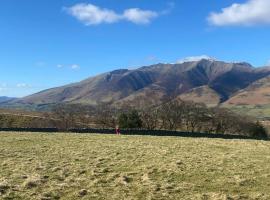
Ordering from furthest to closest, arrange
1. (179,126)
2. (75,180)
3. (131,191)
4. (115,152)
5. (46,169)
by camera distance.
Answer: (179,126) → (115,152) → (46,169) → (75,180) → (131,191)

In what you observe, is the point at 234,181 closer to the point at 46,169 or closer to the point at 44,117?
the point at 46,169

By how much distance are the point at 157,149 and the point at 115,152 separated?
3716mm

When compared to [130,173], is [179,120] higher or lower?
higher

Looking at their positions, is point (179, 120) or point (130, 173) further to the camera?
point (179, 120)

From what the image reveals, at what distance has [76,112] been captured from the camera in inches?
5207

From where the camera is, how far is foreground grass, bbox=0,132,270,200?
1772cm

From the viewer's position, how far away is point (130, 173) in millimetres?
21594

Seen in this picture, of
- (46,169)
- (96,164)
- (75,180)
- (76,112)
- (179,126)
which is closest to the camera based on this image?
(75,180)

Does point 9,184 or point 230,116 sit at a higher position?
point 230,116

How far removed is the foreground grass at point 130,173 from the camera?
17.7m

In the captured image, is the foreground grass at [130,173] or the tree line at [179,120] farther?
the tree line at [179,120]

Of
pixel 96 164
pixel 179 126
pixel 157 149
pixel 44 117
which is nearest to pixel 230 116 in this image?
pixel 179 126

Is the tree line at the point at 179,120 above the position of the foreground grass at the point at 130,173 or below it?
above

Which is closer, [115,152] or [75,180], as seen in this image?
[75,180]
